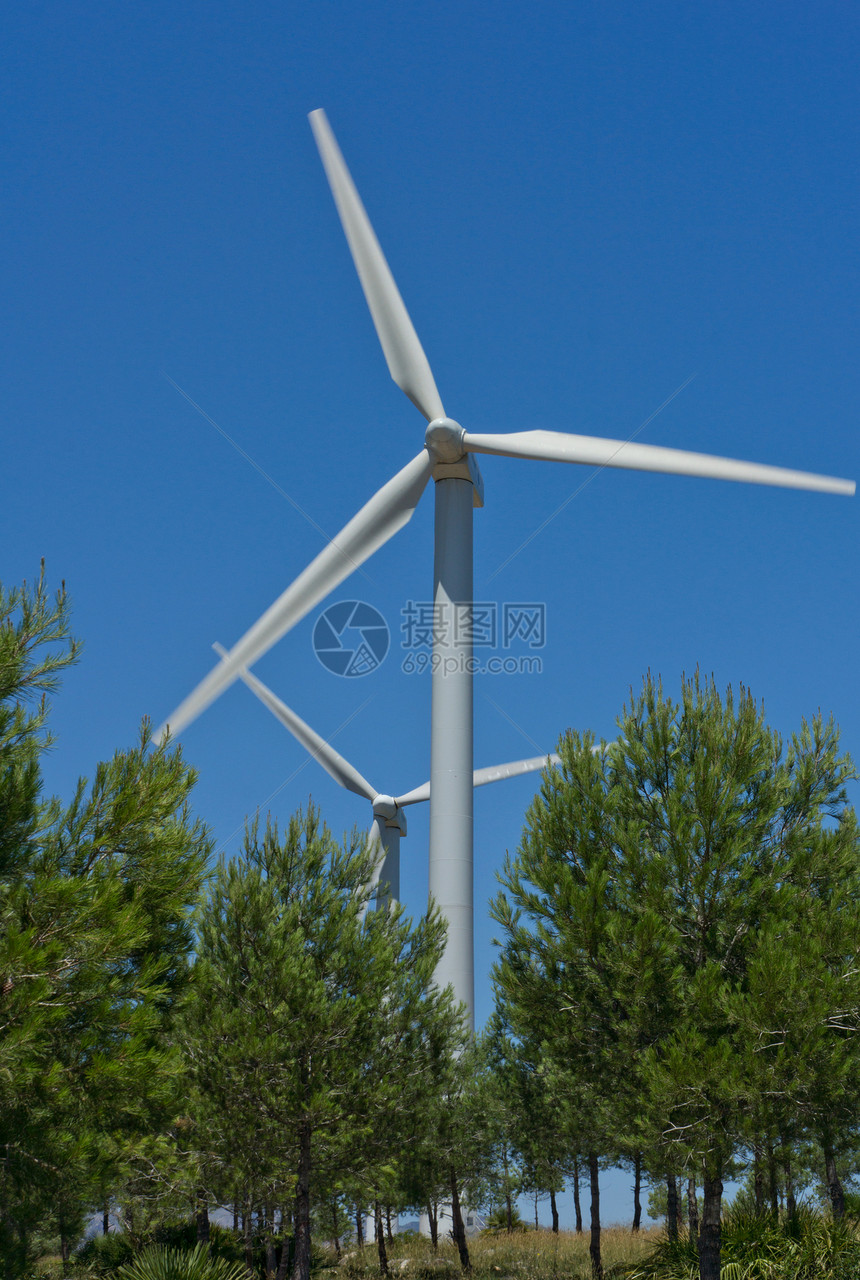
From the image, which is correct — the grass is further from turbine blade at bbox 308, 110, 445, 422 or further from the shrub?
turbine blade at bbox 308, 110, 445, 422

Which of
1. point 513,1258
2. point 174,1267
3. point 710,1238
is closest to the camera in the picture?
point 174,1267

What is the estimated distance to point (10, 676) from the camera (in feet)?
51.0

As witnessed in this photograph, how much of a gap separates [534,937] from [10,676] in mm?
13052

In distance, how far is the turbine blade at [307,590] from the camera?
34094 mm

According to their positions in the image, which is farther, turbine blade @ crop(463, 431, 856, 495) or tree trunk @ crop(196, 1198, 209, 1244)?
turbine blade @ crop(463, 431, 856, 495)

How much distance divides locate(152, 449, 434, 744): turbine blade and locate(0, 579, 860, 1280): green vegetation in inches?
453

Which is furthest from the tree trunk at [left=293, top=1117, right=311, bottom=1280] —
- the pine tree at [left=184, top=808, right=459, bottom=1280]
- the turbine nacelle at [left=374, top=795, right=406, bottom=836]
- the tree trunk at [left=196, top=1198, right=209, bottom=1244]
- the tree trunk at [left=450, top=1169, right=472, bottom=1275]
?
the turbine nacelle at [left=374, top=795, right=406, bottom=836]

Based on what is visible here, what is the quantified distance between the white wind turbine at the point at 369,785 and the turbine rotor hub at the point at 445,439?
11115 millimetres

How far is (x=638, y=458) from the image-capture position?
1276 inches

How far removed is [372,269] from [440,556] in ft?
33.9

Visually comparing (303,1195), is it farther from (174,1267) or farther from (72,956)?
(72,956)

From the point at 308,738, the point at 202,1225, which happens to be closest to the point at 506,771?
the point at 308,738

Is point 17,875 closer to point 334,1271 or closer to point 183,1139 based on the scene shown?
point 183,1139

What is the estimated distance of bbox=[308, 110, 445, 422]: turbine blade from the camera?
3394cm
